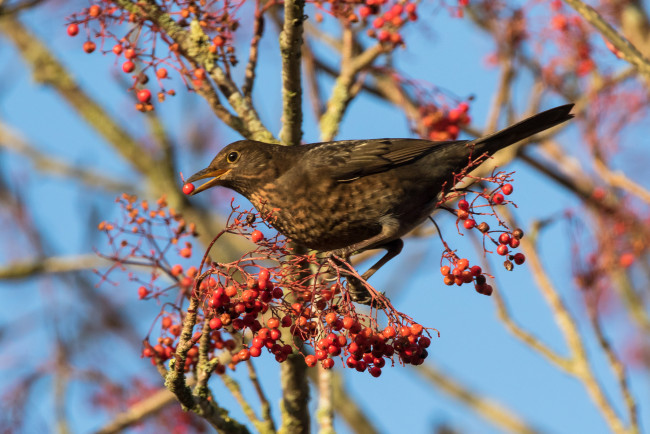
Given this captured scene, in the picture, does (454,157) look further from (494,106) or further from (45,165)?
(45,165)

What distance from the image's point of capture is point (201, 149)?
388 inches

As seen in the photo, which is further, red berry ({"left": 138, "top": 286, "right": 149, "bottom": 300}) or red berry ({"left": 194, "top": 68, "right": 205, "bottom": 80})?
red berry ({"left": 194, "top": 68, "right": 205, "bottom": 80})

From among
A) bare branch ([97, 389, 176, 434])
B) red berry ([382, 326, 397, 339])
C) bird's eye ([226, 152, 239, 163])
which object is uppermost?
bird's eye ([226, 152, 239, 163])

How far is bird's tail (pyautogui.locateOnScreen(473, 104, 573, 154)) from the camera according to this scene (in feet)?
13.6

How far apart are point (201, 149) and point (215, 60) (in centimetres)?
571

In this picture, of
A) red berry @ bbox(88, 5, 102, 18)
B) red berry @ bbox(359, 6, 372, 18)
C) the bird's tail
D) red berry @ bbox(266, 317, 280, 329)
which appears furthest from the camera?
red berry @ bbox(359, 6, 372, 18)

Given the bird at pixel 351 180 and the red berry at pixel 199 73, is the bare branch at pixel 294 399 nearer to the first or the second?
the bird at pixel 351 180

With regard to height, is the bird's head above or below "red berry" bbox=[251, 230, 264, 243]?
above

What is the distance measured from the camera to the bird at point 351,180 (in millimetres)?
4043

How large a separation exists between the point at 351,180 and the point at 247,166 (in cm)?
61

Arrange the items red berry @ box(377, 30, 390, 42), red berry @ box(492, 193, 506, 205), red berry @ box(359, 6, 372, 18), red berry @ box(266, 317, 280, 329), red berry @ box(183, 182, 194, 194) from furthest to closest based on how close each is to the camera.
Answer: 1. red berry @ box(377, 30, 390, 42)
2. red berry @ box(359, 6, 372, 18)
3. red berry @ box(183, 182, 194, 194)
4. red berry @ box(492, 193, 506, 205)
5. red berry @ box(266, 317, 280, 329)

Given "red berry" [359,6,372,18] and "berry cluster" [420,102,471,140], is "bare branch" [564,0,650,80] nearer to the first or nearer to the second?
"red berry" [359,6,372,18]

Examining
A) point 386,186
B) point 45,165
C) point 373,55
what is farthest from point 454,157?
point 45,165

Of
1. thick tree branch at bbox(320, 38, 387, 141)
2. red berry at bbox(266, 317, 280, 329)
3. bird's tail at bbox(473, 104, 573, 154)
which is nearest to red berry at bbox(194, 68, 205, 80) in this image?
thick tree branch at bbox(320, 38, 387, 141)
